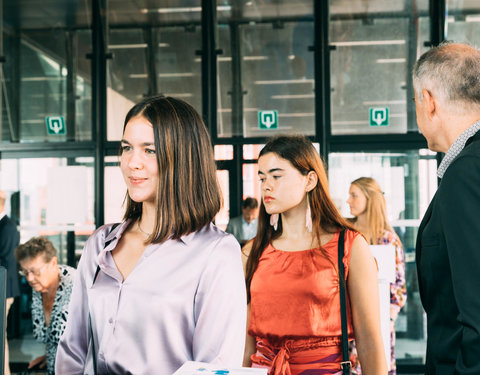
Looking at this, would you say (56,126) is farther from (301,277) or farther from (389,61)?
(301,277)

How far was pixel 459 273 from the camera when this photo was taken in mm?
1299

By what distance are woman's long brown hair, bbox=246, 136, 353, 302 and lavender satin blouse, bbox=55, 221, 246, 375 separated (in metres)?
0.80

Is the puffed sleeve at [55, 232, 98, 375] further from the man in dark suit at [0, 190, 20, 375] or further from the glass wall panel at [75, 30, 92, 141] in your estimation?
the glass wall panel at [75, 30, 92, 141]

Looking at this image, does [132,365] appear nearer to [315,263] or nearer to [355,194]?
[315,263]

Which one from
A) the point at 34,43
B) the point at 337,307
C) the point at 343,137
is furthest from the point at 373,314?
the point at 34,43

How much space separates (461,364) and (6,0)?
280 inches

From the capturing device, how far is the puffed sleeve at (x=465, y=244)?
4.10 feet

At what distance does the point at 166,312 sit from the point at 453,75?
996mm

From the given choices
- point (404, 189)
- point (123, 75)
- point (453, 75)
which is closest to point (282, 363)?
point (453, 75)

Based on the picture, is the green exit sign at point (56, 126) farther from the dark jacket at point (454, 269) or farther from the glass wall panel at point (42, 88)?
the dark jacket at point (454, 269)

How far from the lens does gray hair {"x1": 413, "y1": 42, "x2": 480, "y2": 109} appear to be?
60.1 inches

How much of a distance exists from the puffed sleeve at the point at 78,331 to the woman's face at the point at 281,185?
0.89m

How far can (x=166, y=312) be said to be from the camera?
1.35 m

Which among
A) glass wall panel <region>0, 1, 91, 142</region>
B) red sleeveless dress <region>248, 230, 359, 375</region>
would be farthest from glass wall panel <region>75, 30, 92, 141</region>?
red sleeveless dress <region>248, 230, 359, 375</region>
